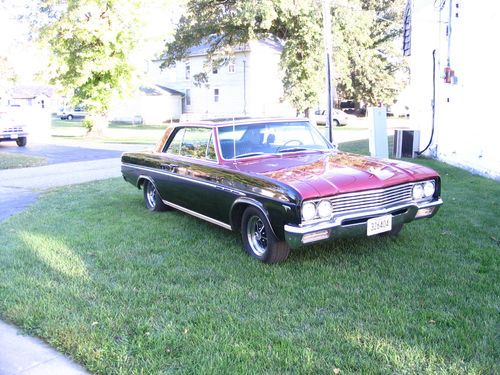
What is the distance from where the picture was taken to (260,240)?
5.15 metres

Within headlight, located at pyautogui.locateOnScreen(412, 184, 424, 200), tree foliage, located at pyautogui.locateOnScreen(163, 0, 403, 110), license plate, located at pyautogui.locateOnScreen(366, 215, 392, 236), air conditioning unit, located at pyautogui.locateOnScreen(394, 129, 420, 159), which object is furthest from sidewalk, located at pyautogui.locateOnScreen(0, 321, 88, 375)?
tree foliage, located at pyautogui.locateOnScreen(163, 0, 403, 110)

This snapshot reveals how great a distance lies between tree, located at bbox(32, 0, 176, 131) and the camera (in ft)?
76.2

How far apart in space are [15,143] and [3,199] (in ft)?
50.3

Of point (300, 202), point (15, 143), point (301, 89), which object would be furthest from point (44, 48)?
point (300, 202)

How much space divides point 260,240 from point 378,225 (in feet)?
3.92

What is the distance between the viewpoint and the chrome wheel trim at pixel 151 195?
7574 mm

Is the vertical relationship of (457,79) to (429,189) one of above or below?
above

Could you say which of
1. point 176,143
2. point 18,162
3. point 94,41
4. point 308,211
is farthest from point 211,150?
point 94,41

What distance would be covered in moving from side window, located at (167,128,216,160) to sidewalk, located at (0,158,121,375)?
2945mm

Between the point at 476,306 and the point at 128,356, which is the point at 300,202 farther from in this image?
the point at 128,356

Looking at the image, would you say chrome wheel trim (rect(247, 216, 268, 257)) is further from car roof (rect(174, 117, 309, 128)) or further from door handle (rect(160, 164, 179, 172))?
door handle (rect(160, 164, 179, 172))

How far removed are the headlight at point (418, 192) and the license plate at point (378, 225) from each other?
533mm

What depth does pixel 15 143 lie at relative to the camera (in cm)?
2309

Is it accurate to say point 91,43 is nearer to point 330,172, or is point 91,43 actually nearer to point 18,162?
point 18,162
